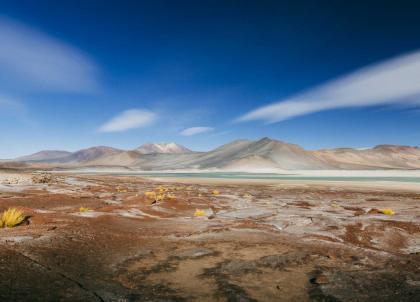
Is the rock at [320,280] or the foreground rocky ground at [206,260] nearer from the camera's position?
the foreground rocky ground at [206,260]

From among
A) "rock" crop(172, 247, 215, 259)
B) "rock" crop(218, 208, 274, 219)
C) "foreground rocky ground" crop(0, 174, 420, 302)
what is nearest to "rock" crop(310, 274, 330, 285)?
"foreground rocky ground" crop(0, 174, 420, 302)

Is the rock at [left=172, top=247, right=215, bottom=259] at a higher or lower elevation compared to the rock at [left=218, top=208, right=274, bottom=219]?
lower

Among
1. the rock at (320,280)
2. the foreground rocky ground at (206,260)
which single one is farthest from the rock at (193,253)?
the rock at (320,280)

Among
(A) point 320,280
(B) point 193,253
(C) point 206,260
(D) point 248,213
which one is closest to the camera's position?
(A) point 320,280

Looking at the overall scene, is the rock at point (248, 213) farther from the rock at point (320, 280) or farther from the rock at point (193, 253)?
the rock at point (320, 280)

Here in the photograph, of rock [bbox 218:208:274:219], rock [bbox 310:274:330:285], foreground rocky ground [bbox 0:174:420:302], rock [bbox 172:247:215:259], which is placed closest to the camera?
foreground rocky ground [bbox 0:174:420:302]

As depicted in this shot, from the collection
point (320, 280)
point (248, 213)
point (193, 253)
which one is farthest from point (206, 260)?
point (248, 213)

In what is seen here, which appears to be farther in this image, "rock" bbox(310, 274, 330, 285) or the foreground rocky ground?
"rock" bbox(310, 274, 330, 285)

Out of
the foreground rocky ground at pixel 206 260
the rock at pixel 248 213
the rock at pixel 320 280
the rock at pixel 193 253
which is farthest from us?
the rock at pixel 248 213

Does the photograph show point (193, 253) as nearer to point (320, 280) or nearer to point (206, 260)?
point (206, 260)

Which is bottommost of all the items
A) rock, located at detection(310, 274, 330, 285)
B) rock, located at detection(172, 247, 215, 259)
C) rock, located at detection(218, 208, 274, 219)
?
rock, located at detection(310, 274, 330, 285)

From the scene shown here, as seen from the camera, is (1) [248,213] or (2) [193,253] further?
(1) [248,213]

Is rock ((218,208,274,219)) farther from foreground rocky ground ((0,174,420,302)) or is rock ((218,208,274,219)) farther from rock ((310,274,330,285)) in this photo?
rock ((310,274,330,285))

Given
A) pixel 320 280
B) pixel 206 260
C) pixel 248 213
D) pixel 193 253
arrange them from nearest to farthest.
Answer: pixel 320 280 → pixel 206 260 → pixel 193 253 → pixel 248 213
